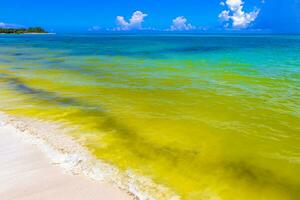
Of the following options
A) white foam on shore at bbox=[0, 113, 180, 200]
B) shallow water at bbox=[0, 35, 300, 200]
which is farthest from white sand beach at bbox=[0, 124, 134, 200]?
shallow water at bbox=[0, 35, 300, 200]

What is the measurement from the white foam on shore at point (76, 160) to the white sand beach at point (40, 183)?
20 centimetres

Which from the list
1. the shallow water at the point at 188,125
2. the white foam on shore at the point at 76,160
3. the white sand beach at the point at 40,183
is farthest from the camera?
the shallow water at the point at 188,125

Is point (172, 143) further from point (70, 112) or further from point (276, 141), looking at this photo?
point (70, 112)

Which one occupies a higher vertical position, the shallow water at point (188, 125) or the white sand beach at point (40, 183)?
the shallow water at point (188, 125)

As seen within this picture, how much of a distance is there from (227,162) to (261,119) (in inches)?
144

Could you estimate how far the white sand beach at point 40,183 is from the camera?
17.1ft

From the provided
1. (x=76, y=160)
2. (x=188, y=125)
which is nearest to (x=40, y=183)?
(x=76, y=160)

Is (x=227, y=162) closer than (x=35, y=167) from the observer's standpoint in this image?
No

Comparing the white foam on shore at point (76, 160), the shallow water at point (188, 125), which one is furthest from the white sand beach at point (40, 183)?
the shallow water at point (188, 125)

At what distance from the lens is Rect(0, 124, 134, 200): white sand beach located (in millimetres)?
5223

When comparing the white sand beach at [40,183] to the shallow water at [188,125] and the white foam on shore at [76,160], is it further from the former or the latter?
the shallow water at [188,125]

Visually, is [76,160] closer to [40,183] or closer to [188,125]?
[40,183]

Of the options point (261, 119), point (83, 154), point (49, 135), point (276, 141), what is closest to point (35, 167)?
point (83, 154)

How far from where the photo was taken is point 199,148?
771 centimetres
